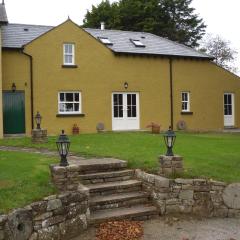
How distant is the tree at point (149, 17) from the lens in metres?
44.6

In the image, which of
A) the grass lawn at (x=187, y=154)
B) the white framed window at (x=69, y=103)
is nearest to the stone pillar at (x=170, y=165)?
the grass lawn at (x=187, y=154)

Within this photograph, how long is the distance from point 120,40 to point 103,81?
12.2 ft

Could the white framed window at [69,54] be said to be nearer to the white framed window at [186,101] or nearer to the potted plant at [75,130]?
the potted plant at [75,130]

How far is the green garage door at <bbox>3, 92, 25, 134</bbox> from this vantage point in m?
22.6

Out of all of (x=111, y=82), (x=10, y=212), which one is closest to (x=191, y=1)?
(x=111, y=82)

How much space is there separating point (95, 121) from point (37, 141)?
7508 mm

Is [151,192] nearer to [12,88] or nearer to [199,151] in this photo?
[199,151]

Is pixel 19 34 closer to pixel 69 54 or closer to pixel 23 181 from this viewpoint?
pixel 69 54

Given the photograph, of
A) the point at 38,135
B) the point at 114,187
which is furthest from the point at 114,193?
the point at 38,135

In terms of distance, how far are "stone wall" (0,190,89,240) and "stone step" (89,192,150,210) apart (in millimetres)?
560

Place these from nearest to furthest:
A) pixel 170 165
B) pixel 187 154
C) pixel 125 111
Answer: pixel 170 165
pixel 187 154
pixel 125 111

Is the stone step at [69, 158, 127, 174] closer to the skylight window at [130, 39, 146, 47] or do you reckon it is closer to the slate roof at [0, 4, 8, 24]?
the slate roof at [0, 4, 8, 24]

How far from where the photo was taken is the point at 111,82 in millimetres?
25344

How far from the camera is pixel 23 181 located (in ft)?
31.5
